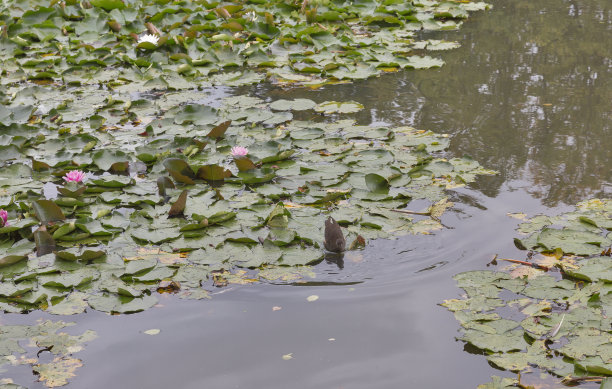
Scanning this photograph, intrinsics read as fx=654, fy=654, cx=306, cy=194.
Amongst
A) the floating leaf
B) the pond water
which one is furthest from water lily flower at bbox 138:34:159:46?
the floating leaf

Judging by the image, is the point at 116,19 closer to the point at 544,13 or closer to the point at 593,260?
the point at 544,13

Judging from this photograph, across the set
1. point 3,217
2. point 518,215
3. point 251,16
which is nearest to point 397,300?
point 518,215

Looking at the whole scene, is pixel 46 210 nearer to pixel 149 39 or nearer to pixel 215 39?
pixel 149 39

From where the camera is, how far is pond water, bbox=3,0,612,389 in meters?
2.26

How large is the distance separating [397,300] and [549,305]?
58 centimetres

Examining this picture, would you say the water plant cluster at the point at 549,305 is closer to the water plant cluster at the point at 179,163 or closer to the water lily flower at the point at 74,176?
the water plant cluster at the point at 179,163

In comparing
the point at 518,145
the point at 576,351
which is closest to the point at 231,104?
the point at 518,145

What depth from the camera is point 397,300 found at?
8.63ft

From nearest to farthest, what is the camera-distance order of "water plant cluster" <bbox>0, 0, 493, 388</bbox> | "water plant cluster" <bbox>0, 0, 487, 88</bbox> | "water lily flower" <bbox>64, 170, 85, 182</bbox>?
"water plant cluster" <bbox>0, 0, 493, 388</bbox>, "water lily flower" <bbox>64, 170, 85, 182</bbox>, "water plant cluster" <bbox>0, 0, 487, 88</bbox>

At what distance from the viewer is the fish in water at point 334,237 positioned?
290 centimetres

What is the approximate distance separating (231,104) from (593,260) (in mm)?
2891

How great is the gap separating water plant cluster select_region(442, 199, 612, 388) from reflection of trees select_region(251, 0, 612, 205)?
472 mm

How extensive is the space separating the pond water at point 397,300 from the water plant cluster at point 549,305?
0.07 metres

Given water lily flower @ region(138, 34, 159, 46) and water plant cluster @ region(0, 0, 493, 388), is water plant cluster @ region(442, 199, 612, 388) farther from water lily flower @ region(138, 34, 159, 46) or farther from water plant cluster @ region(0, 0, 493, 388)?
water lily flower @ region(138, 34, 159, 46)
